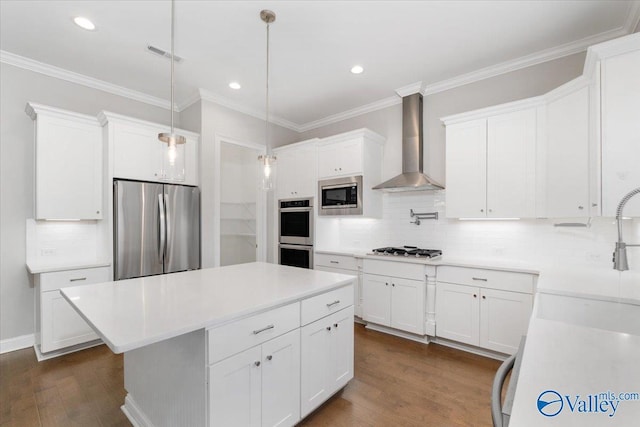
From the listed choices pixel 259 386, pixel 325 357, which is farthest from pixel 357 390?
pixel 259 386

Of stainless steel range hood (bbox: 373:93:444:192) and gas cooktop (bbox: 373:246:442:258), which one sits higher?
stainless steel range hood (bbox: 373:93:444:192)

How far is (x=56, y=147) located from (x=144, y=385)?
2678 millimetres

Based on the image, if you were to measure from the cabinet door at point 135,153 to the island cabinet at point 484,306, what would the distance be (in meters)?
3.39

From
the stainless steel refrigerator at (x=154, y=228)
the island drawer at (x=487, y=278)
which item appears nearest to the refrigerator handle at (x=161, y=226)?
the stainless steel refrigerator at (x=154, y=228)

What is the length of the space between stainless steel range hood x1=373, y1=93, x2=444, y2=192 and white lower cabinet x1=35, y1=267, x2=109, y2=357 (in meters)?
3.50

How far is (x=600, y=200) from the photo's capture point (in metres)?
2.17

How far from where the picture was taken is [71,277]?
2.95 m

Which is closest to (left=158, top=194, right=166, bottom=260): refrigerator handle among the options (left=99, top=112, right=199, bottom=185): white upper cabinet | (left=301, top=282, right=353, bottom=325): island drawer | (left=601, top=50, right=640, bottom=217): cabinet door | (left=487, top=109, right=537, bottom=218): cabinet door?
(left=99, top=112, right=199, bottom=185): white upper cabinet

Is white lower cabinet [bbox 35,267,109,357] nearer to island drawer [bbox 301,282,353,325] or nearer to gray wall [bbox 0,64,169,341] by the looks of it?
gray wall [bbox 0,64,169,341]

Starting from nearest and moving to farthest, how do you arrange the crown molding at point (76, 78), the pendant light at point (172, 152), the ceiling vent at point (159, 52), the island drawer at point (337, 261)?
the pendant light at point (172, 152), the ceiling vent at point (159, 52), the crown molding at point (76, 78), the island drawer at point (337, 261)

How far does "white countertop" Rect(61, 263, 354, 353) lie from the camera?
4.02 feet

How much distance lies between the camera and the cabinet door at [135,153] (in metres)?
3.27

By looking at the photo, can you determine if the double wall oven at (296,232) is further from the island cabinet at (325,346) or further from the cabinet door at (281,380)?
the cabinet door at (281,380)

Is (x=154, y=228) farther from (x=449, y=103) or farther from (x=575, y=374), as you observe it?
(x=449, y=103)
